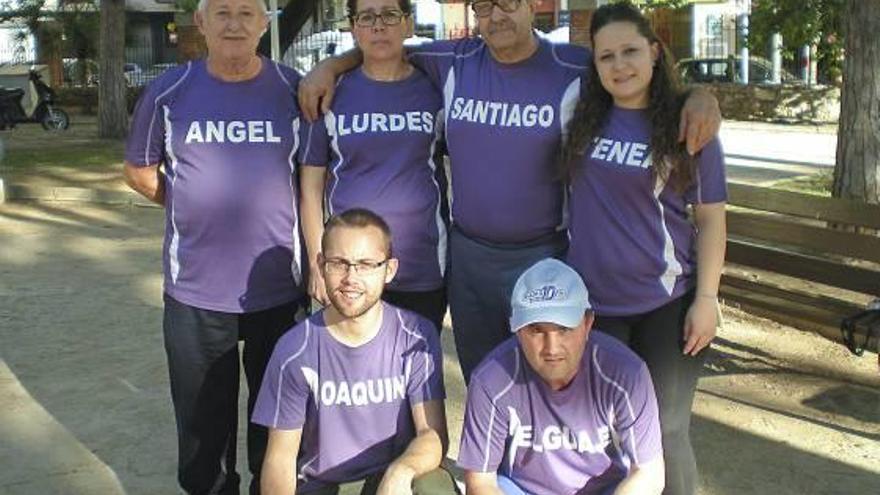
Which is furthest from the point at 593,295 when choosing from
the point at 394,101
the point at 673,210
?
the point at 394,101

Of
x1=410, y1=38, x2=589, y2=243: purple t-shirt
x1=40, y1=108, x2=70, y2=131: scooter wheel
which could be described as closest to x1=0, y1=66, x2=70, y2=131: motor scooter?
x1=40, y1=108, x2=70, y2=131: scooter wheel

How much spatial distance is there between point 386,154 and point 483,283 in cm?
49

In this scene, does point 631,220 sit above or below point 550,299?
above

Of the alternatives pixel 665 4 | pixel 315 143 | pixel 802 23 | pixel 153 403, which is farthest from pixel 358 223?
pixel 665 4

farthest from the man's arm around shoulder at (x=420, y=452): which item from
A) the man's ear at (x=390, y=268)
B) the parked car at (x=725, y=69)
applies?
the parked car at (x=725, y=69)

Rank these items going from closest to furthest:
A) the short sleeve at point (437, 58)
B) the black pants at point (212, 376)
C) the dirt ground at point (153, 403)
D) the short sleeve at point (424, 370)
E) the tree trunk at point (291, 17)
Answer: the short sleeve at point (424, 370) → the short sleeve at point (437, 58) → the black pants at point (212, 376) → the dirt ground at point (153, 403) → the tree trunk at point (291, 17)

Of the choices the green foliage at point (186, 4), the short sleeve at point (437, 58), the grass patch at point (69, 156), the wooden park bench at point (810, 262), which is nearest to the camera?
the short sleeve at point (437, 58)

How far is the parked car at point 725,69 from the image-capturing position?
2550 cm

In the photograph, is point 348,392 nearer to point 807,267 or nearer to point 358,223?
point 358,223

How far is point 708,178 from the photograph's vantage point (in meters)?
3.04

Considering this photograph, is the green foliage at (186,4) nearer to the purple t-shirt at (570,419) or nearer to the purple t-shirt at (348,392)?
the purple t-shirt at (348,392)

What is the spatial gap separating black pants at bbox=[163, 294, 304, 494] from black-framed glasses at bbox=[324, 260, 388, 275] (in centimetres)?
67

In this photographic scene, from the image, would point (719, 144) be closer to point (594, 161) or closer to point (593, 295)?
point (594, 161)

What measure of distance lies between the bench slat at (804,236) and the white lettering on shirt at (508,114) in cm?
230
